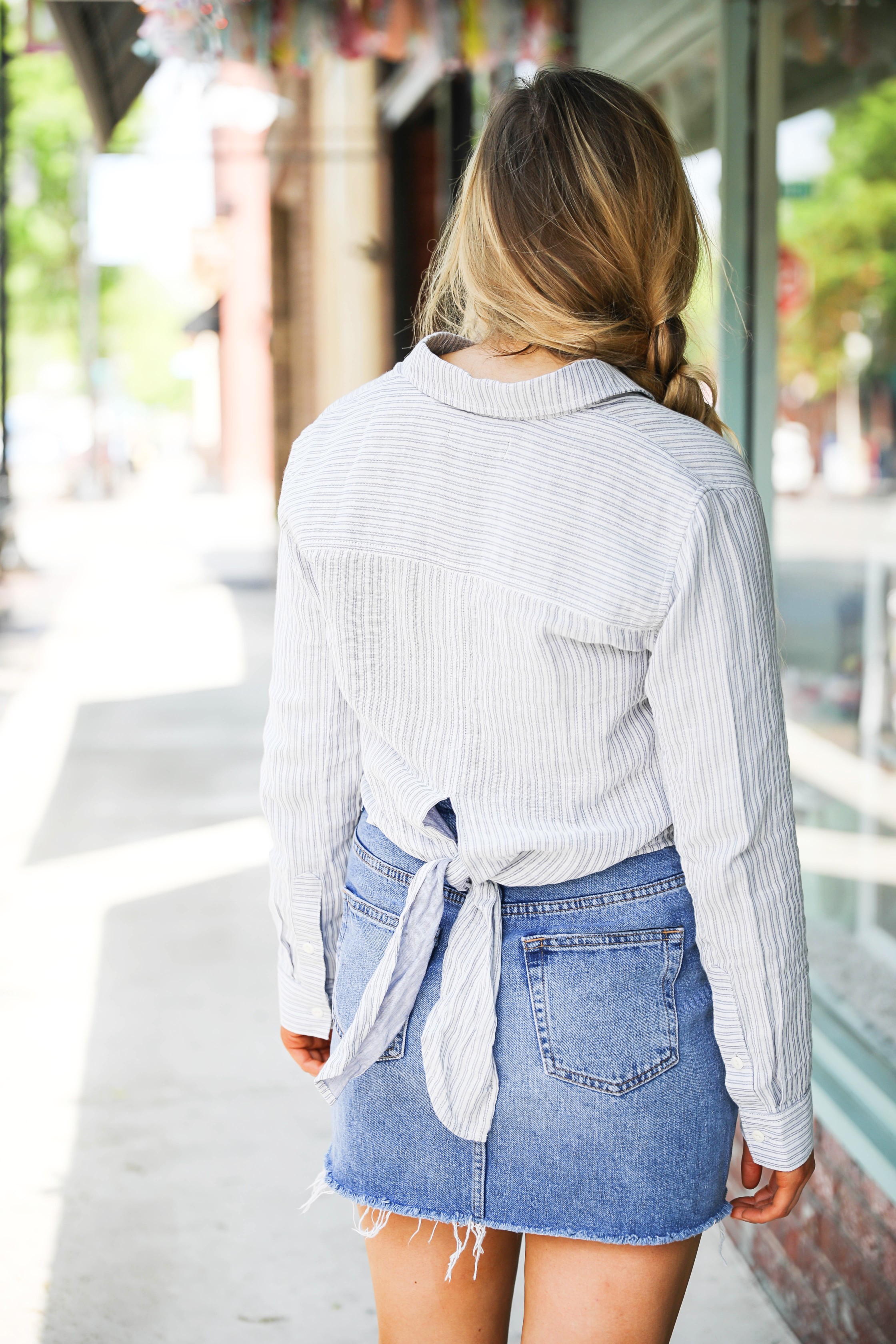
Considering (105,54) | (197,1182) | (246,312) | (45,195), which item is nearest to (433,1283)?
(197,1182)

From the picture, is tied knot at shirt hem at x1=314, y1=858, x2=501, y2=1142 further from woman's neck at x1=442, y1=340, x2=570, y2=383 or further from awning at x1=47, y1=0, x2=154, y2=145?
awning at x1=47, y1=0, x2=154, y2=145

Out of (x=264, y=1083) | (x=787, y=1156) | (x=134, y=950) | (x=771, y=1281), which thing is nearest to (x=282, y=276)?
(x=134, y=950)

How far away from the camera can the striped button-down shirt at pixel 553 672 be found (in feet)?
4.27

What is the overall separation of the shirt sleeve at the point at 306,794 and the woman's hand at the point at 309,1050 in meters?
0.02

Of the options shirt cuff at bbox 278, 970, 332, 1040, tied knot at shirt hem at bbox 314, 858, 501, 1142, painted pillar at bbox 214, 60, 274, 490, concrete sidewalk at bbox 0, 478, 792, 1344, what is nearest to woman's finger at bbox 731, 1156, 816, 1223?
tied knot at shirt hem at bbox 314, 858, 501, 1142

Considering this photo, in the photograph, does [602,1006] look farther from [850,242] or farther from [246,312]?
[246,312]

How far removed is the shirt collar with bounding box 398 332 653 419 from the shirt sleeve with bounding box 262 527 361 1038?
0.88 feet

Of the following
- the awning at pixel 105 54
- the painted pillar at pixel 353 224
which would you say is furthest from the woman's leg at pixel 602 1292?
the painted pillar at pixel 353 224

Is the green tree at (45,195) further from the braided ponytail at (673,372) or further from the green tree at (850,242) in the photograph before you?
the braided ponytail at (673,372)

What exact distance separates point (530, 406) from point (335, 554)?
256 millimetres

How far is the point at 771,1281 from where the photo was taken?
8.96 ft

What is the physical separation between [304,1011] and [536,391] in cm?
82

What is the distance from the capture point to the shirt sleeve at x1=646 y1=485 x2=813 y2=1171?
129 centimetres

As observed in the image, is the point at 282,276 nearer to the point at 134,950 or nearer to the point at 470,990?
the point at 134,950
